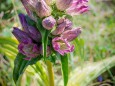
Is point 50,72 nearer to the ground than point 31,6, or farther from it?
nearer to the ground

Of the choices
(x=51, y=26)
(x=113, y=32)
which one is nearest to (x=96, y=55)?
(x=113, y=32)

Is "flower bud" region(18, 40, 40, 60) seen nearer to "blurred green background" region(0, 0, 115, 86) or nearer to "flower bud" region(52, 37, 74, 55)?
"flower bud" region(52, 37, 74, 55)

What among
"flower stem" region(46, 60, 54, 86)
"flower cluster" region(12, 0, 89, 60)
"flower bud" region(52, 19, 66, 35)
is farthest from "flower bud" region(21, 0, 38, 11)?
"flower stem" region(46, 60, 54, 86)

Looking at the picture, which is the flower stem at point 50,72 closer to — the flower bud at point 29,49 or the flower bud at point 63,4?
the flower bud at point 29,49

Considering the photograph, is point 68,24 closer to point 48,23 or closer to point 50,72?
point 48,23

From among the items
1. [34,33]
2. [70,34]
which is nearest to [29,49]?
[34,33]

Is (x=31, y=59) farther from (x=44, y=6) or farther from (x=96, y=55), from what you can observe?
(x=96, y=55)

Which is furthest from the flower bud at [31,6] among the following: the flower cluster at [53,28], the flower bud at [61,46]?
the flower bud at [61,46]
